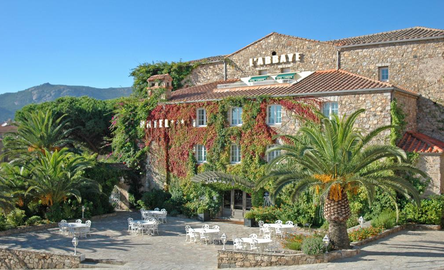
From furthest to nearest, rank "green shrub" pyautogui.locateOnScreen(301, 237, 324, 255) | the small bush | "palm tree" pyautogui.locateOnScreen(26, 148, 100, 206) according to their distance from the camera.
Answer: "palm tree" pyautogui.locateOnScreen(26, 148, 100, 206) < the small bush < "green shrub" pyautogui.locateOnScreen(301, 237, 324, 255)

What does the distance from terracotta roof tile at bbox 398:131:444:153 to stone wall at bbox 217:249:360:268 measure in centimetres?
917

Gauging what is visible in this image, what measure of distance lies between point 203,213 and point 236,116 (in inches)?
255

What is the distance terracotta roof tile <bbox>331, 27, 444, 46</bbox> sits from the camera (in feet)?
93.0

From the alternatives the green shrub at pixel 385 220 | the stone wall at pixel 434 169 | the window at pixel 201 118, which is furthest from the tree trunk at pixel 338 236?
the window at pixel 201 118

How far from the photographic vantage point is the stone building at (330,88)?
25969 mm

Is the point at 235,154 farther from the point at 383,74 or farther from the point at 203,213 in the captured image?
the point at 383,74

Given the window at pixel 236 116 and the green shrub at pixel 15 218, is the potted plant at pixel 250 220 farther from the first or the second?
the green shrub at pixel 15 218

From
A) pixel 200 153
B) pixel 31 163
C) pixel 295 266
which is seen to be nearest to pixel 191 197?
pixel 200 153

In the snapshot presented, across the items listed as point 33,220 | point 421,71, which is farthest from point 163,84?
point 421,71

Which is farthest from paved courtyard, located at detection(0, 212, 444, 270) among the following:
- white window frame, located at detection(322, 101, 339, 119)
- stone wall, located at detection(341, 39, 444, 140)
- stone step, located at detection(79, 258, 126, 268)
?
stone wall, located at detection(341, 39, 444, 140)

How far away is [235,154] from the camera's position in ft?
99.6

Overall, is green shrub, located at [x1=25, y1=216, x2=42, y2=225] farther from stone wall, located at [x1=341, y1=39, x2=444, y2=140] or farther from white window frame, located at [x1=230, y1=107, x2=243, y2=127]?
stone wall, located at [x1=341, y1=39, x2=444, y2=140]

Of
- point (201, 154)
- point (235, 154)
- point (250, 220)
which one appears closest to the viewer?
point (250, 220)

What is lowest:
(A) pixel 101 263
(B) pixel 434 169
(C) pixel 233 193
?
(A) pixel 101 263
